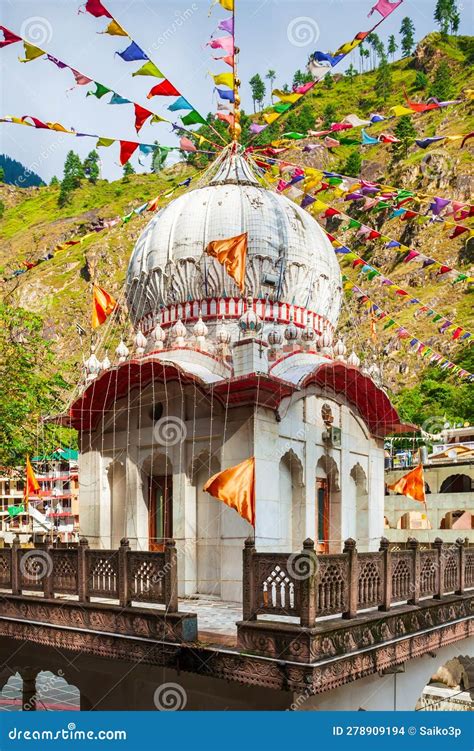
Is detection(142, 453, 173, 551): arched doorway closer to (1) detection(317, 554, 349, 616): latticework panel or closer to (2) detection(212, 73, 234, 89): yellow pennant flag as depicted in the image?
(1) detection(317, 554, 349, 616): latticework panel

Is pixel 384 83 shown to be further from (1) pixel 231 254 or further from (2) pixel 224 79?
(1) pixel 231 254

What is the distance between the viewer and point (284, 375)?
539 inches

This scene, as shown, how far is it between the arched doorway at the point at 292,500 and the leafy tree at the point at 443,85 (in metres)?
108

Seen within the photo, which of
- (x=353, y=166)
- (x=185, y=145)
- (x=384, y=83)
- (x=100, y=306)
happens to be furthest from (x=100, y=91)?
(x=384, y=83)

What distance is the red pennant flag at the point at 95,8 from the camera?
1095 centimetres

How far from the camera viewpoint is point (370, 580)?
29.7 feet

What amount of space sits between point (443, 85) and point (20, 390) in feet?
359

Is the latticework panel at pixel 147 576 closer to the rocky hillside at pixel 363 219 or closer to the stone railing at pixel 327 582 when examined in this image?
the stone railing at pixel 327 582

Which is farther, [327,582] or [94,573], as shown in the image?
[94,573]

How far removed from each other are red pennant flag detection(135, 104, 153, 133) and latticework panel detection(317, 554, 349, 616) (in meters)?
8.50

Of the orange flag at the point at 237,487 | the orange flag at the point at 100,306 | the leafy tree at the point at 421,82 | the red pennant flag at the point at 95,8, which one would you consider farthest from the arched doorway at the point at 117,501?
the leafy tree at the point at 421,82

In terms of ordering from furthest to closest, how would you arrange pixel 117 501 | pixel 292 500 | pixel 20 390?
1. pixel 20 390
2. pixel 117 501
3. pixel 292 500

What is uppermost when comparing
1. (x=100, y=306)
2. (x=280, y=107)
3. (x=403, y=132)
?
(x=403, y=132)

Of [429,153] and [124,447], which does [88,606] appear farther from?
[429,153]
